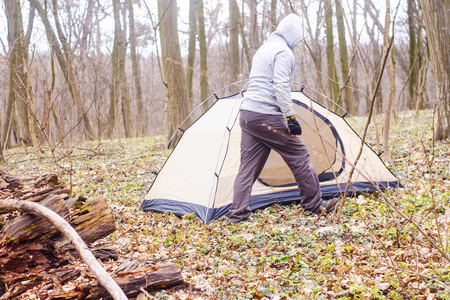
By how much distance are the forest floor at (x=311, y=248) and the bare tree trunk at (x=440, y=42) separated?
0.95 m

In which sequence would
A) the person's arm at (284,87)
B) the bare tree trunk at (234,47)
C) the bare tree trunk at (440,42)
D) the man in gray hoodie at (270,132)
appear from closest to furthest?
1. the person's arm at (284,87)
2. the man in gray hoodie at (270,132)
3. the bare tree trunk at (440,42)
4. the bare tree trunk at (234,47)

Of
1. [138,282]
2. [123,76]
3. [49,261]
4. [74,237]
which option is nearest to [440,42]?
[138,282]

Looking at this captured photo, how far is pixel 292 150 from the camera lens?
4383 mm

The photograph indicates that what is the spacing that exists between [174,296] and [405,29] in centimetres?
2186

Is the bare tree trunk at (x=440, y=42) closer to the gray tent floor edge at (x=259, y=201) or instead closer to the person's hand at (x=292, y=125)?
the gray tent floor edge at (x=259, y=201)

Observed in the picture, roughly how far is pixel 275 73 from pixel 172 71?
5865 mm

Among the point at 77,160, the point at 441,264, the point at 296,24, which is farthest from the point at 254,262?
the point at 77,160

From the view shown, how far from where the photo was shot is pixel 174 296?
2924 mm

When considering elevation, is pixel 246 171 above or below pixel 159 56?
below

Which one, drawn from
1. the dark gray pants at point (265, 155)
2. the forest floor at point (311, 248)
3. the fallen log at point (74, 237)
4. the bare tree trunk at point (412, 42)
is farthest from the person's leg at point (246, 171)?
the bare tree trunk at point (412, 42)

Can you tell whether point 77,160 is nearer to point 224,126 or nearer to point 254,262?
point 224,126

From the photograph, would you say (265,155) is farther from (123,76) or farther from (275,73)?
(123,76)

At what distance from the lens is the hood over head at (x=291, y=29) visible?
4406 mm

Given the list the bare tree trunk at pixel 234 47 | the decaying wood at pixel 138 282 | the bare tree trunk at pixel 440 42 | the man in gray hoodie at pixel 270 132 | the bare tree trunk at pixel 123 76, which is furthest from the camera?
the bare tree trunk at pixel 123 76
